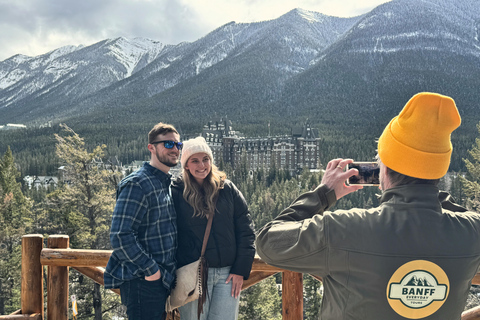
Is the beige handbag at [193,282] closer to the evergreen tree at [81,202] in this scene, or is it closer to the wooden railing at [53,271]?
the wooden railing at [53,271]

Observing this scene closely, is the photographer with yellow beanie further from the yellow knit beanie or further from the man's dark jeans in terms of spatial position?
the man's dark jeans

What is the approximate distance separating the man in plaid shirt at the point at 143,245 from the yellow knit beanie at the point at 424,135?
180 cm

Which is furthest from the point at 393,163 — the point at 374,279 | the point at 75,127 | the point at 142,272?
the point at 75,127

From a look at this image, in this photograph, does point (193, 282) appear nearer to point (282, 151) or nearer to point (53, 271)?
point (53, 271)

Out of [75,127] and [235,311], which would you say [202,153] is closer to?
[235,311]

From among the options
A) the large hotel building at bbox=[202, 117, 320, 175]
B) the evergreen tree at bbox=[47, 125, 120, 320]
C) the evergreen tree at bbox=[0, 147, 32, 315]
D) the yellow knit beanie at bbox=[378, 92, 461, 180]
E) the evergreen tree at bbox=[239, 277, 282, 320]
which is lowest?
the evergreen tree at bbox=[239, 277, 282, 320]

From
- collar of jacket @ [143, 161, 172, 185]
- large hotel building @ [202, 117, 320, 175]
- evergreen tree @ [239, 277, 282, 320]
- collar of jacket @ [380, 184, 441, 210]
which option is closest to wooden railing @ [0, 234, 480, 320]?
collar of jacket @ [143, 161, 172, 185]

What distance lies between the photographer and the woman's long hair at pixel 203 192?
300cm

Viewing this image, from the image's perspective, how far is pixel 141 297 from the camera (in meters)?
2.89

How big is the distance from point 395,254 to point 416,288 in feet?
0.52

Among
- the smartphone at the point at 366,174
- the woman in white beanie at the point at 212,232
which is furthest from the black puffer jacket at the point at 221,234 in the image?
the smartphone at the point at 366,174

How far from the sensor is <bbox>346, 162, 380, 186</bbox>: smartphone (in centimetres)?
197

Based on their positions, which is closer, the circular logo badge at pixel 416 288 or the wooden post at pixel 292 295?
the circular logo badge at pixel 416 288

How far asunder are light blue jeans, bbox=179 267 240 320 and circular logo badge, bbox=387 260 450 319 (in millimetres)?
1688
